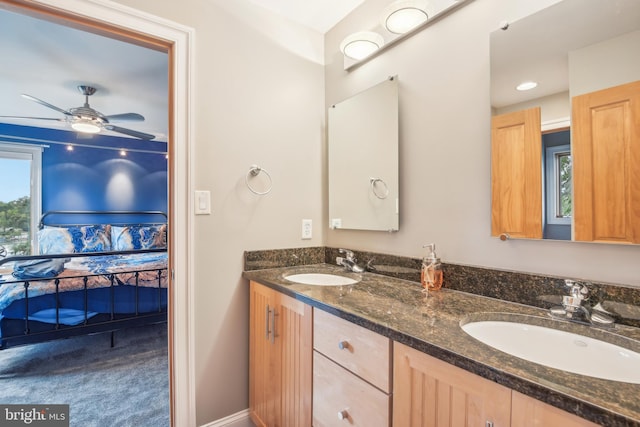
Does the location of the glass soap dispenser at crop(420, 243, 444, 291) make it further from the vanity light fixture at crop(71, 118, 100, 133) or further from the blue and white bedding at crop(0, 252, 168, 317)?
the vanity light fixture at crop(71, 118, 100, 133)

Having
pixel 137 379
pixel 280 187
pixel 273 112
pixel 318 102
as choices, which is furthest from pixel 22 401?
pixel 318 102

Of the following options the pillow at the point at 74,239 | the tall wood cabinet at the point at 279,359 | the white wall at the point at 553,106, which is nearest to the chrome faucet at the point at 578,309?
the white wall at the point at 553,106

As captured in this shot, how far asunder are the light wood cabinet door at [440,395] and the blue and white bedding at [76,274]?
282 cm

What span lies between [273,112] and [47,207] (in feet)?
13.8

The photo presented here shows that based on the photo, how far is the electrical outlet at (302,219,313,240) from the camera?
1881mm

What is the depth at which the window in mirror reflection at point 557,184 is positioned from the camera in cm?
97

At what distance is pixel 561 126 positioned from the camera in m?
0.98

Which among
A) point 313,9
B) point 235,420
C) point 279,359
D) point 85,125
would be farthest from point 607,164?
point 85,125

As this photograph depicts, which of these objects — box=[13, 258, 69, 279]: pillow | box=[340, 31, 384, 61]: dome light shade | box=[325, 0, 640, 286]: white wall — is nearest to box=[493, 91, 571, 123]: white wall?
box=[325, 0, 640, 286]: white wall

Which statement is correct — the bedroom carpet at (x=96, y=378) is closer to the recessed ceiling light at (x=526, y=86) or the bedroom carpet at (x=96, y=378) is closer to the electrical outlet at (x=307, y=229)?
the electrical outlet at (x=307, y=229)

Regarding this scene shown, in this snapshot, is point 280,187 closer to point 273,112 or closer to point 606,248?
point 273,112

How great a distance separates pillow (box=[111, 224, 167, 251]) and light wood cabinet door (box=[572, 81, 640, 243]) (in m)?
4.65

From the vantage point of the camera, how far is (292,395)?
124 cm

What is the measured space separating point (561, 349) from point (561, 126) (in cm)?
67
